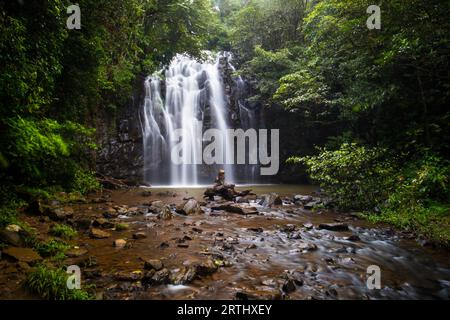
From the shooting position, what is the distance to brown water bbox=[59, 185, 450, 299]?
138 inches

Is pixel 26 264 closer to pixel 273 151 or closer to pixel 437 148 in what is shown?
pixel 437 148

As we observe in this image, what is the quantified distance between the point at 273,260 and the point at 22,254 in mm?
3727

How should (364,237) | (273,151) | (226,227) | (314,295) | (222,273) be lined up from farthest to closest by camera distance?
(273,151)
(226,227)
(364,237)
(222,273)
(314,295)

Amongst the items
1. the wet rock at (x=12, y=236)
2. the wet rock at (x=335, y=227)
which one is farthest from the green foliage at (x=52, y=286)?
the wet rock at (x=335, y=227)

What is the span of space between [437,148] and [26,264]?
1031cm

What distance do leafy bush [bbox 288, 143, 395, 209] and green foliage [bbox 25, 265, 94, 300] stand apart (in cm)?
761

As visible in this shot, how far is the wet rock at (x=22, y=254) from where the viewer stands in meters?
3.79

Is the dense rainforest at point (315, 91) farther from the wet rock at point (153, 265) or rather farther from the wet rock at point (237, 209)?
the wet rock at point (153, 265)

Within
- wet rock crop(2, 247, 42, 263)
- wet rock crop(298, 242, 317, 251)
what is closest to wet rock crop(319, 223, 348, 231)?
wet rock crop(298, 242, 317, 251)

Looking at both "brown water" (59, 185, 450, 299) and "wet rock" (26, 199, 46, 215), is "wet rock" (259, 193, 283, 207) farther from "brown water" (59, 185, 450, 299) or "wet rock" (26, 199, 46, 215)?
"wet rock" (26, 199, 46, 215)

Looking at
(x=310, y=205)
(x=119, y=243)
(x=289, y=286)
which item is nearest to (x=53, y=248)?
(x=119, y=243)

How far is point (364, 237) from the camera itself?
618 centimetres
